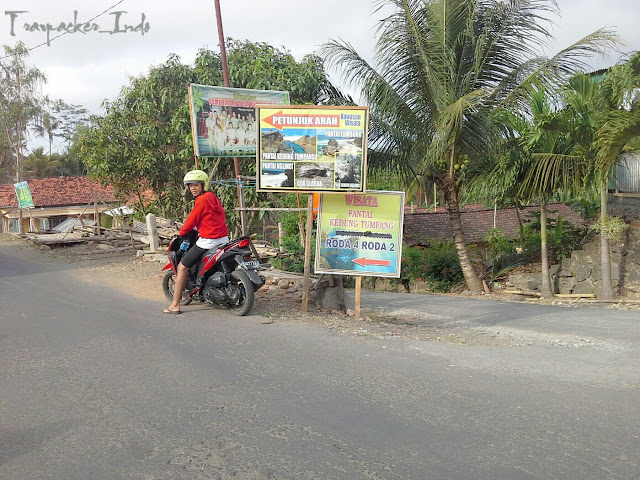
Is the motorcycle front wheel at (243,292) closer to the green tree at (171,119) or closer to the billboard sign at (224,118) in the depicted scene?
the billboard sign at (224,118)

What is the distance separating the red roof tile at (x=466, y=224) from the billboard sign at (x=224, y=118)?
521 inches

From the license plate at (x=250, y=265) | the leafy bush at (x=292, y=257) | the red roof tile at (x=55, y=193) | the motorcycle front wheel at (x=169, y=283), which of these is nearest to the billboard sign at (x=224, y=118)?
the motorcycle front wheel at (x=169, y=283)

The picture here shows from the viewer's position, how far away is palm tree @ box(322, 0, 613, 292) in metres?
13.5

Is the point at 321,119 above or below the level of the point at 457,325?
above

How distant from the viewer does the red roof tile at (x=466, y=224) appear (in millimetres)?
22938

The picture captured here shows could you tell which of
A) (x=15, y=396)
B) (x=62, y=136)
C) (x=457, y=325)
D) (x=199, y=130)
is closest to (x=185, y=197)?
(x=199, y=130)

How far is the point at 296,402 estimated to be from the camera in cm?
473

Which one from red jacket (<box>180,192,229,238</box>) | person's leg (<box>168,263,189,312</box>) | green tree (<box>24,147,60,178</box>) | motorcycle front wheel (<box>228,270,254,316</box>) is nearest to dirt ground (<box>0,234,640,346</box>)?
motorcycle front wheel (<box>228,270,254,316</box>)

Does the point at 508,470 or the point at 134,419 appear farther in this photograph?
the point at 134,419

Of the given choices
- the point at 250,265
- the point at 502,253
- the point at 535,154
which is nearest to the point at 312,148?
the point at 250,265

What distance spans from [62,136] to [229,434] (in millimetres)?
54637

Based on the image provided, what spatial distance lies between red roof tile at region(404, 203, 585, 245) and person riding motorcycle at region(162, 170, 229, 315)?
15.4 m

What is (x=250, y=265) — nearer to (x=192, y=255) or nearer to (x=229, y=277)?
(x=229, y=277)

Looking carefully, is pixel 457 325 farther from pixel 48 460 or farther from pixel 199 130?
pixel 48 460
